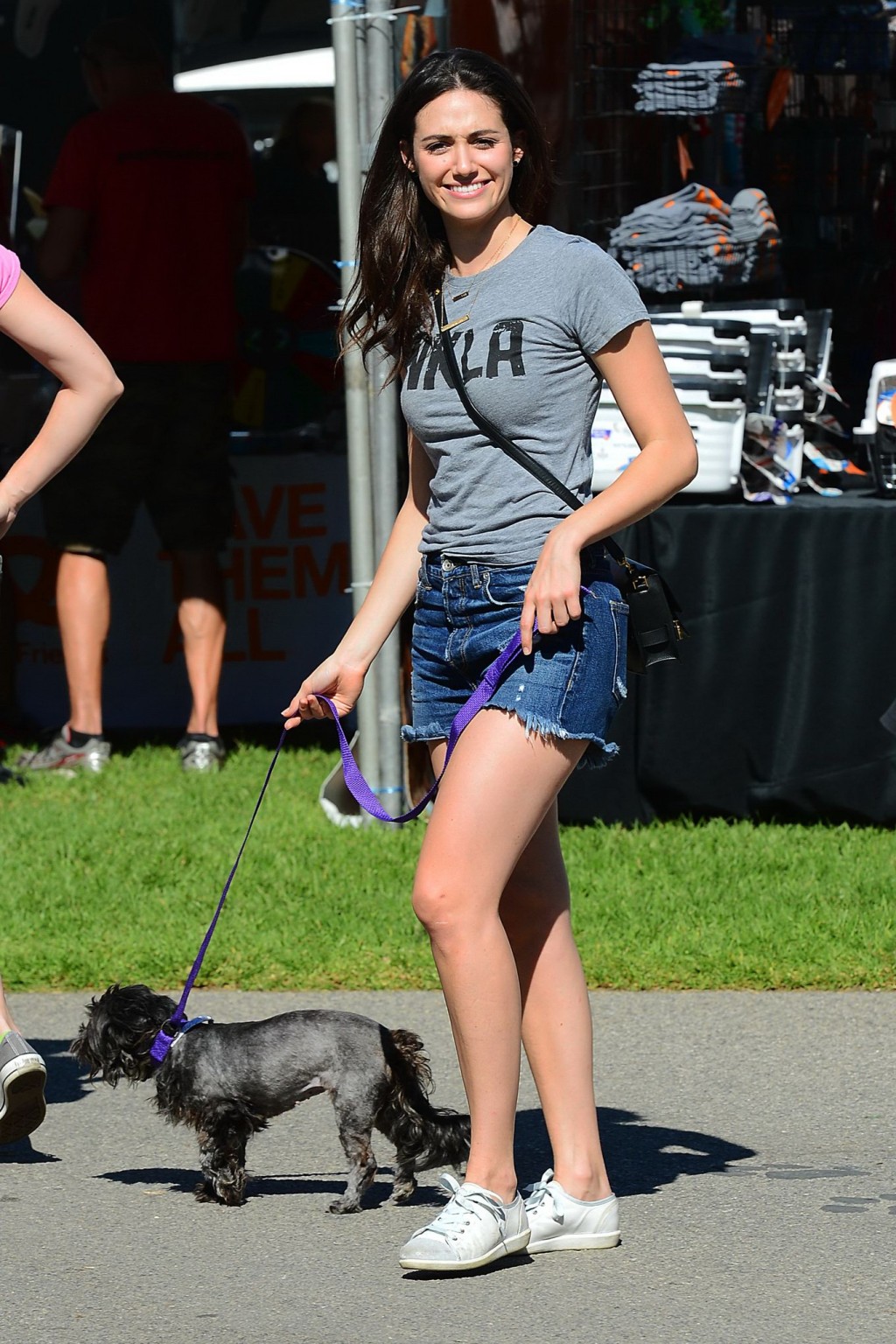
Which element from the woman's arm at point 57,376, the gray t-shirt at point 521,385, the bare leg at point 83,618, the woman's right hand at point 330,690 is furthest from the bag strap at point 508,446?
the bare leg at point 83,618

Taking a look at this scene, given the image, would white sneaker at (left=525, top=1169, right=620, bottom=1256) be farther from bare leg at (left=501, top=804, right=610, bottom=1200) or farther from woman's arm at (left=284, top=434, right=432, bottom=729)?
woman's arm at (left=284, top=434, right=432, bottom=729)

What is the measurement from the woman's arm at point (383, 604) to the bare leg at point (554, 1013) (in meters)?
0.47

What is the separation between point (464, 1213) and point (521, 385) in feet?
4.71

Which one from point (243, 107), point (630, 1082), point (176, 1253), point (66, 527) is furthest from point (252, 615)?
point (176, 1253)

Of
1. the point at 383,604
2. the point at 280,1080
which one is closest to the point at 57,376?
the point at 383,604

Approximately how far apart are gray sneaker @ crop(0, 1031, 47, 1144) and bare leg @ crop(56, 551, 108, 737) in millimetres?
3940

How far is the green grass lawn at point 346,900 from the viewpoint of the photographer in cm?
570

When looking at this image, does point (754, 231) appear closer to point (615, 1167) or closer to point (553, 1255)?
point (615, 1167)

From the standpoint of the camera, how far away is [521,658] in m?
3.64

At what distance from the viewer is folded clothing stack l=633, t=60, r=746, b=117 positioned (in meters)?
7.68

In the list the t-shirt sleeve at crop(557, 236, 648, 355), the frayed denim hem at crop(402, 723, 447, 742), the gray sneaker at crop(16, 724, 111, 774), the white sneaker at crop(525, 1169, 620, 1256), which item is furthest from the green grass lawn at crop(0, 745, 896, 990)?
the t-shirt sleeve at crop(557, 236, 648, 355)

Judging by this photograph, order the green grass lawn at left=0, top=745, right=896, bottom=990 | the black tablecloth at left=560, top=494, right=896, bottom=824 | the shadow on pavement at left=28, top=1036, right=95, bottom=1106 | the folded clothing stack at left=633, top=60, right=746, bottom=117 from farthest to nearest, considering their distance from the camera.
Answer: the folded clothing stack at left=633, top=60, right=746, bottom=117 → the black tablecloth at left=560, top=494, right=896, bottom=824 → the green grass lawn at left=0, top=745, right=896, bottom=990 → the shadow on pavement at left=28, top=1036, right=95, bottom=1106

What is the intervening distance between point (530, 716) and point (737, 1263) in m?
1.08

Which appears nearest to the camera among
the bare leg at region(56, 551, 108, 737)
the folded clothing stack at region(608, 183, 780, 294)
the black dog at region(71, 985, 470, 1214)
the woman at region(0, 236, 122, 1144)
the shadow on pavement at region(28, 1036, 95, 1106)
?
the black dog at region(71, 985, 470, 1214)
